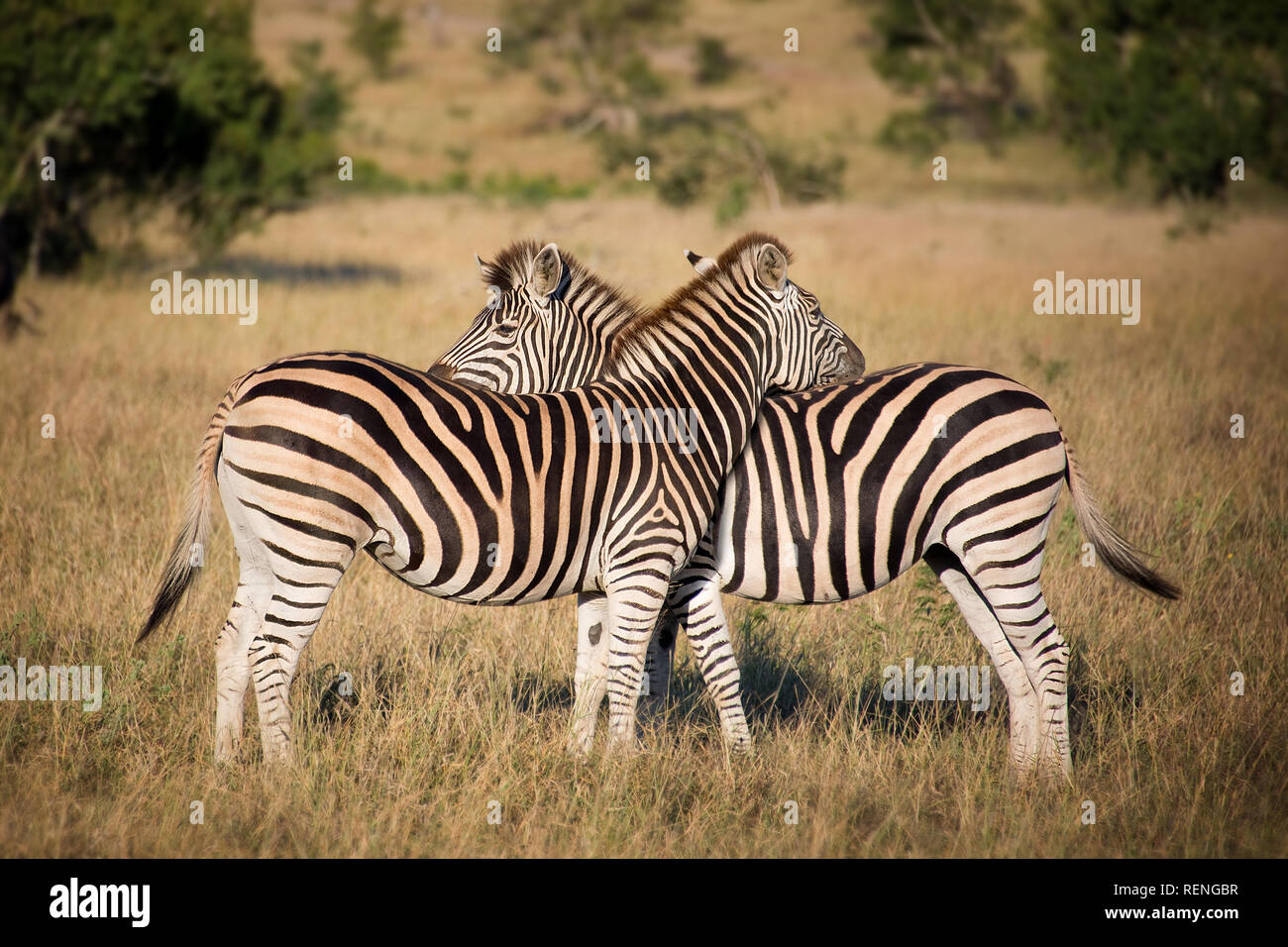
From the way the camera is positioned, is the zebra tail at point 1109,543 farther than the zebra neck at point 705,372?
Yes

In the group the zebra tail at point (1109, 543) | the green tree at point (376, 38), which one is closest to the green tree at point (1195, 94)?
the zebra tail at point (1109, 543)

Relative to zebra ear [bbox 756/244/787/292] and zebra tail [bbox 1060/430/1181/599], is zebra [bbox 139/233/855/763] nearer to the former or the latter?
zebra ear [bbox 756/244/787/292]

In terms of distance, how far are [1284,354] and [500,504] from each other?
10.4m

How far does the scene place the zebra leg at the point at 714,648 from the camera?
4.88 meters

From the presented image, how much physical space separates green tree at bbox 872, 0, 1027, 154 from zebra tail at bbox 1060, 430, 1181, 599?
36644mm

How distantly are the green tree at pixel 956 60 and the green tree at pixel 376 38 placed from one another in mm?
24008

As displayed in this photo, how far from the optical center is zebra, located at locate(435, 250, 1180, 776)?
4.79 metres

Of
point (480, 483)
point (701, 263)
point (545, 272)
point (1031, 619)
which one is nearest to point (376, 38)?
point (545, 272)

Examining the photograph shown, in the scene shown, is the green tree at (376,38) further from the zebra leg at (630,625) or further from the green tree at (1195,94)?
the zebra leg at (630,625)

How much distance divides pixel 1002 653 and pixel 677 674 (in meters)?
1.74

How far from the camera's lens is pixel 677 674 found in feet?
19.9

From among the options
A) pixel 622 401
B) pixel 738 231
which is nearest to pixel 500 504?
pixel 622 401

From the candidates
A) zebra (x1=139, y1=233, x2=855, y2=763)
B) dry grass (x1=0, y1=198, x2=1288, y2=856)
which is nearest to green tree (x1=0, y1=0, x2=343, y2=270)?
dry grass (x1=0, y1=198, x2=1288, y2=856)

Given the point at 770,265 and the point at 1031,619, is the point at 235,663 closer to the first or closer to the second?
the point at 770,265
